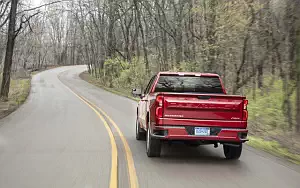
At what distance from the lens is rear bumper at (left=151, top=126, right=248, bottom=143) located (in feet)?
24.7

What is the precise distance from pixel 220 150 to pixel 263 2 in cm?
974

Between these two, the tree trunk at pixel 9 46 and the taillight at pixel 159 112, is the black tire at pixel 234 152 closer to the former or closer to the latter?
the taillight at pixel 159 112

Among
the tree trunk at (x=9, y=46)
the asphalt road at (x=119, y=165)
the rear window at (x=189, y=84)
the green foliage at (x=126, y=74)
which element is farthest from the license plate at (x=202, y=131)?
the green foliage at (x=126, y=74)

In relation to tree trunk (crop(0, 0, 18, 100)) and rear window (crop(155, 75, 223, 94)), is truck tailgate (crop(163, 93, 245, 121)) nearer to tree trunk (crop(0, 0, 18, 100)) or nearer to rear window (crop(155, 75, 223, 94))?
rear window (crop(155, 75, 223, 94))

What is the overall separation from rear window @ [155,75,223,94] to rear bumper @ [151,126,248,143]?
186 cm

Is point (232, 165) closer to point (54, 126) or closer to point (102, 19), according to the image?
point (54, 126)

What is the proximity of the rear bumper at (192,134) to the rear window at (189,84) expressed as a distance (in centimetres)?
186

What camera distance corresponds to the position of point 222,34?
19656mm

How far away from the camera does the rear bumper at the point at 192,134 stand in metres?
7.54

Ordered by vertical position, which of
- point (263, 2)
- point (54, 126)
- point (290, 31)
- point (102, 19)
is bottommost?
point (54, 126)

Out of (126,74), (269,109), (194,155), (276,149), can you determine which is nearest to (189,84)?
(194,155)

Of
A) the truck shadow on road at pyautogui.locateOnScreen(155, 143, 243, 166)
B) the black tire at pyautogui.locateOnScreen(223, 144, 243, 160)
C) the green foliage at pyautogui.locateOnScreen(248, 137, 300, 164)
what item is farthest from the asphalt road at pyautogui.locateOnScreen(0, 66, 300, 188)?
the green foliage at pyautogui.locateOnScreen(248, 137, 300, 164)

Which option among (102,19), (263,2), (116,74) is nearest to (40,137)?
(263,2)

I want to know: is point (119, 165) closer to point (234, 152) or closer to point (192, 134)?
point (192, 134)
